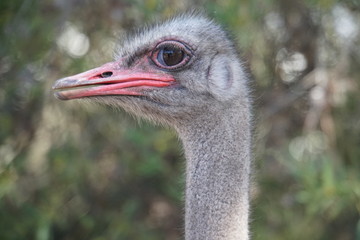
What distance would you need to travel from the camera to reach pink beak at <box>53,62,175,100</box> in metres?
2.45

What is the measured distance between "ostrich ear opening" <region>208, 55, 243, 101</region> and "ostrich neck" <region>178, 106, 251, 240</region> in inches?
2.4

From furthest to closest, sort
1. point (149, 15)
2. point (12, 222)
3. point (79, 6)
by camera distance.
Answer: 1. point (79, 6)
2. point (12, 222)
3. point (149, 15)

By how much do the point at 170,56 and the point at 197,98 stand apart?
0.54 ft

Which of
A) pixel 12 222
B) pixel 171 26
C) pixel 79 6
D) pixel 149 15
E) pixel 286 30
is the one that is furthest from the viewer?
pixel 286 30

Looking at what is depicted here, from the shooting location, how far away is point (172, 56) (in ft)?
8.50

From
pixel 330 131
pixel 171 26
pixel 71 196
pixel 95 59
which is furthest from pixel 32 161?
pixel 171 26

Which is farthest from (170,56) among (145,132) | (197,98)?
(145,132)

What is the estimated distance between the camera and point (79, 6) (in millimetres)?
4500

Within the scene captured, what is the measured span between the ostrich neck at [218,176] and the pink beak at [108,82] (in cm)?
21

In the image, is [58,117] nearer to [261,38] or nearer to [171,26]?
[261,38]

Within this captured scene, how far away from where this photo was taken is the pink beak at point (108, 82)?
245cm

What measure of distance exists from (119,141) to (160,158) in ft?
1.38

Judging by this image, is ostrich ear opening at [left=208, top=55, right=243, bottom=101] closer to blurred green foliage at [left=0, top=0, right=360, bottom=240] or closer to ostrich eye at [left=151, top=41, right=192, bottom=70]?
ostrich eye at [left=151, top=41, right=192, bottom=70]

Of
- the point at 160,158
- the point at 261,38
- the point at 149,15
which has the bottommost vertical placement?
the point at 160,158
